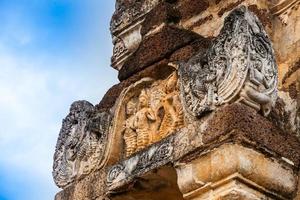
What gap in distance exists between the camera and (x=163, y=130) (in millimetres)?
6148

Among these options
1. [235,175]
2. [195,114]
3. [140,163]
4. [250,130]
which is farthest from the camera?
[140,163]

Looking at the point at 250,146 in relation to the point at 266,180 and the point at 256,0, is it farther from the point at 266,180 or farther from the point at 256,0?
the point at 256,0

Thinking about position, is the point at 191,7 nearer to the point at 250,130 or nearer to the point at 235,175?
the point at 250,130

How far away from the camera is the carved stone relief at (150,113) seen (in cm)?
613

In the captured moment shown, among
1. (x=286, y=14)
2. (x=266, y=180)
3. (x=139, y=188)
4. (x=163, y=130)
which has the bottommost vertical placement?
(x=266, y=180)

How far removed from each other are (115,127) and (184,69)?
3.37 feet

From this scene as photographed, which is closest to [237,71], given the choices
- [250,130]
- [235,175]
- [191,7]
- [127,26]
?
[250,130]

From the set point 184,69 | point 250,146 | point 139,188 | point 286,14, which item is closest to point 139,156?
point 139,188

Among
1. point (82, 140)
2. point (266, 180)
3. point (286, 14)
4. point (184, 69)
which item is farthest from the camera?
point (82, 140)

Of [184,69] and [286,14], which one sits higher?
[286,14]

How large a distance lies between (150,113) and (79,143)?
0.85 metres

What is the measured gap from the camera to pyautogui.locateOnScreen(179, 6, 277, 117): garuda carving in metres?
5.29

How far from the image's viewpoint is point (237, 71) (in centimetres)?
530

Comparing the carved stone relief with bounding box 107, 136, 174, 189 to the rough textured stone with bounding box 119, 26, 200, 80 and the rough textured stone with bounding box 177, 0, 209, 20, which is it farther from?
the rough textured stone with bounding box 177, 0, 209, 20
